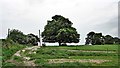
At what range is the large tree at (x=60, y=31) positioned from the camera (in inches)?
2457

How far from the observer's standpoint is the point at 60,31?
205ft

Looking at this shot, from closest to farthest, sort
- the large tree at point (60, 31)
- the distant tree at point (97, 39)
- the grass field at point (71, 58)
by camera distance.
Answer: the grass field at point (71, 58)
the large tree at point (60, 31)
the distant tree at point (97, 39)

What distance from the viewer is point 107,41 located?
8606cm

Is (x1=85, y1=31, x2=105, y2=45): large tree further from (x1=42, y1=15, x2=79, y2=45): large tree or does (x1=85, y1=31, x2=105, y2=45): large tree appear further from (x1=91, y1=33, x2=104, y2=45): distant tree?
(x1=42, y1=15, x2=79, y2=45): large tree

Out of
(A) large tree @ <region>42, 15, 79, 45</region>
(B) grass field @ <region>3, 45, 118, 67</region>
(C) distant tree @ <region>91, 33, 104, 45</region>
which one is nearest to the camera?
(B) grass field @ <region>3, 45, 118, 67</region>

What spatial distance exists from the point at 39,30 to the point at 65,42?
7.20 meters

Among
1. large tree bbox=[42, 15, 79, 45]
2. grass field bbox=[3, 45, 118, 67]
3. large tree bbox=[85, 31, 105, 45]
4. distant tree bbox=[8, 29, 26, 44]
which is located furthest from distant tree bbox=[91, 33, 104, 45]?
grass field bbox=[3, 45, 118, 67]

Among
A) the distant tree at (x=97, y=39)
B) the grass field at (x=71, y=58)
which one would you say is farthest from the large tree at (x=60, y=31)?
the grass field at (x=71, y=58)

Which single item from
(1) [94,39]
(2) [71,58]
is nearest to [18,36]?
(1) [94,39]

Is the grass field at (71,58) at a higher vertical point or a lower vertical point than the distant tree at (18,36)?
lower

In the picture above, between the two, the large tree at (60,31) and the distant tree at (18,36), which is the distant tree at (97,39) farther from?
the distant tree at (18,36)

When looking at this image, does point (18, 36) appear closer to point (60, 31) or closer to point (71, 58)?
point (60, 31)

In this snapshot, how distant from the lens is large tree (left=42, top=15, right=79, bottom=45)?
62406mm

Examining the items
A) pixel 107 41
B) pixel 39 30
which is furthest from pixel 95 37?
pixel 39 30
